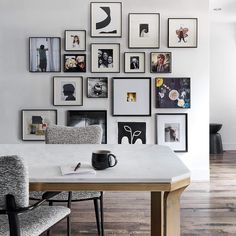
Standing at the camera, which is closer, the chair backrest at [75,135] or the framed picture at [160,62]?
the chair backrest at [75,135]

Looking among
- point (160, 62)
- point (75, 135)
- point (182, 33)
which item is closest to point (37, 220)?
point (75, 135)

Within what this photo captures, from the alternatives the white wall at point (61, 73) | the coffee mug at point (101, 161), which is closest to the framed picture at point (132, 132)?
the white wall at point (61, 73)

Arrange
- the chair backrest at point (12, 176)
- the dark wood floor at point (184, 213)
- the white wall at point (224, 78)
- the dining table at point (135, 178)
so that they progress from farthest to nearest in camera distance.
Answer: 1. the white wall at point (224, 78)
2. the dark wood floor at point (184, 213)
3. the dining table at point (135, 178)
4. the chair backrest at point (12, 176)

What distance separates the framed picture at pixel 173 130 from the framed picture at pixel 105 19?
3.52ft

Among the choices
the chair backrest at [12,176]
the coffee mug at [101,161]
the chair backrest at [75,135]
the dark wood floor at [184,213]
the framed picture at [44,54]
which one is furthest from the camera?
the framed picture at [44,54]

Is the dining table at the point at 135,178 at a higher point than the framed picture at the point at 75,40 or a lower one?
lower

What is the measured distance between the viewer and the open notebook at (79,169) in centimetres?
171

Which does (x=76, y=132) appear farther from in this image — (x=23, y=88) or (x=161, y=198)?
(x=23, y=88)

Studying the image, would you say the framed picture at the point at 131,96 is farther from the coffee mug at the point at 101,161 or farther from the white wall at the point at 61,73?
the coffee mug at the point at 101,161

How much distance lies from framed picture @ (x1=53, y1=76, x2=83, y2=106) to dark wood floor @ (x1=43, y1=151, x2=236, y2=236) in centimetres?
116

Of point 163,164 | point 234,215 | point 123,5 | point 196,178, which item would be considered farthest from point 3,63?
point 163,164

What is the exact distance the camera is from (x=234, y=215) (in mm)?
3393

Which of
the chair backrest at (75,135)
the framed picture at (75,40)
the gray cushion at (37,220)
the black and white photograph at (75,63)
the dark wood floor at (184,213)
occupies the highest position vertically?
the framed picture at (75,40)

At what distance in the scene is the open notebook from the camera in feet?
5.59
